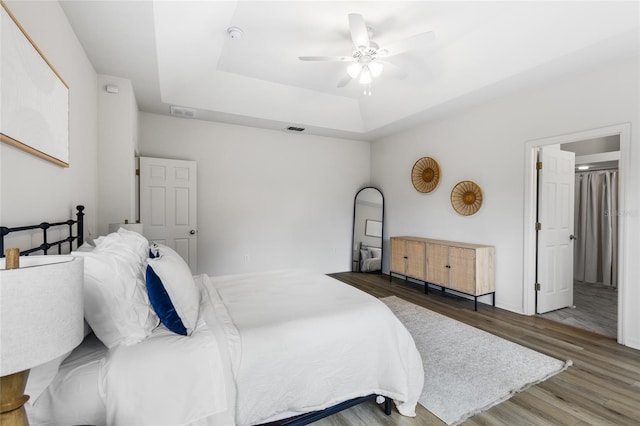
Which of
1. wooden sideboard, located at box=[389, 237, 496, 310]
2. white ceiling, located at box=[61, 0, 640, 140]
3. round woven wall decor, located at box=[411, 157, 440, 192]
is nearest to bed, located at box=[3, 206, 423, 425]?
white ceiling, located at box=[61, 0, 640, 140]

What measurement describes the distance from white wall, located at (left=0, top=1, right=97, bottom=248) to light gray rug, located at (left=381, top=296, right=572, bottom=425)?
261 centimetres

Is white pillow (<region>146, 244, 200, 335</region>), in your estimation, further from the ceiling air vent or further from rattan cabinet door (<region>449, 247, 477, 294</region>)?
rattan cabinet door (<region>449, 247, 477, 294</region>)

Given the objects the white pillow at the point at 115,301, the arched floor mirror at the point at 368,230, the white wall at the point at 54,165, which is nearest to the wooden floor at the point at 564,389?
the white pillow at the point at 115,301

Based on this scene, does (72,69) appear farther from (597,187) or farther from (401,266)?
(597,187)

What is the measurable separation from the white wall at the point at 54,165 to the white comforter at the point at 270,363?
947 mm

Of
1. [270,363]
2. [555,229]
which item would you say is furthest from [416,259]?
[270,363]

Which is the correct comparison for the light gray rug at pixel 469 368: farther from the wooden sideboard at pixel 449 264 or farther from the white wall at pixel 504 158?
the white wall at pixel 504 158

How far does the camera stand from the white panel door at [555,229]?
3.68 metres

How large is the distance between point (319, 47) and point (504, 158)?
2.69 meters

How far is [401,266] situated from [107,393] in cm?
432

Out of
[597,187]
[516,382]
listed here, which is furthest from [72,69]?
[597,187]

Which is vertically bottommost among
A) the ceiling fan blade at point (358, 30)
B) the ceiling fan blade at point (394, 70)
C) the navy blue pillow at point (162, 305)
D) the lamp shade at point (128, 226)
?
the navy blue pillow at point (162, 305)

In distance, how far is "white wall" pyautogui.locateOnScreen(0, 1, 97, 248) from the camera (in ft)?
4.68

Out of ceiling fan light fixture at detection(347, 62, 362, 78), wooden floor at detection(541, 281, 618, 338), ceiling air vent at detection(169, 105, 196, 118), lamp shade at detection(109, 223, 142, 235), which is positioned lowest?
wooden floor at detection(541, 281, 618, 338)
